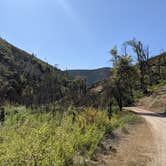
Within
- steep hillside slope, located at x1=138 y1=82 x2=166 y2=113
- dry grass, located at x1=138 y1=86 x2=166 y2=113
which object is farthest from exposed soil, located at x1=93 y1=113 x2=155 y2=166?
dry grass, located at x1=138 y1=86 x2=166 y2=113

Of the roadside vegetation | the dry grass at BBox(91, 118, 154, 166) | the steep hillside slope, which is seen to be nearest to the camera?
the roadside vegetation

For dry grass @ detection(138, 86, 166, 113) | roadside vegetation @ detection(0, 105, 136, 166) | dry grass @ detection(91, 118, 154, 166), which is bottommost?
dry grass @ detection(91, 118, 154, 166)

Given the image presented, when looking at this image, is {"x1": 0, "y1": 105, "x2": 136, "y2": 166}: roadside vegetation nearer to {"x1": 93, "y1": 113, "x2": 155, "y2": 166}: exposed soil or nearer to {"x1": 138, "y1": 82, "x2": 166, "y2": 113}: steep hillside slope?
{"x1": 93, "y1": 113, "x2": 155, "y2": 166}: exposed soil

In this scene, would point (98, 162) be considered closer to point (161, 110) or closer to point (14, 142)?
point (14, 142)

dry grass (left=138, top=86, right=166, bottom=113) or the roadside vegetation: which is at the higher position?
dry grass (left=138, top=86, right=166, bottom=113)

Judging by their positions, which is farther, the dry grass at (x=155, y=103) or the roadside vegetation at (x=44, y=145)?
the dry grass at (x=155, y=103)

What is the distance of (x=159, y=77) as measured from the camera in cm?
7519

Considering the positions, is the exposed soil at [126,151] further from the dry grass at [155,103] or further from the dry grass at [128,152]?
the dry grass at [155,103]

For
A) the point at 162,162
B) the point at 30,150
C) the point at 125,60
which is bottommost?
the point at 162,162

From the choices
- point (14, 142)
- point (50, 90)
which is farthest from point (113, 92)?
point (14, 142)

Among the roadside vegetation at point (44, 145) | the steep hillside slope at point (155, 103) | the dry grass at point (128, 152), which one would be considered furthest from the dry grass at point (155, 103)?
the roadside vegetation at point (44, 145)

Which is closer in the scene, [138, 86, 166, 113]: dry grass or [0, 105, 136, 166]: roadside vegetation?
[0, 105, 136, 166]: roadside vegetation

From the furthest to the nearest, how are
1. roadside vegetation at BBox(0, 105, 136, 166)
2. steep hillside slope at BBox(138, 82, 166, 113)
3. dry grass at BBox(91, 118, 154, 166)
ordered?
steep hillside slope at BBox(138, 82, 166, 113) → dry grass at BBox(91, 118, 154, 166) → roadside vegetation at BBox(0, 105, 136, 166)

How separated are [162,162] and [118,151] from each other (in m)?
2.04
